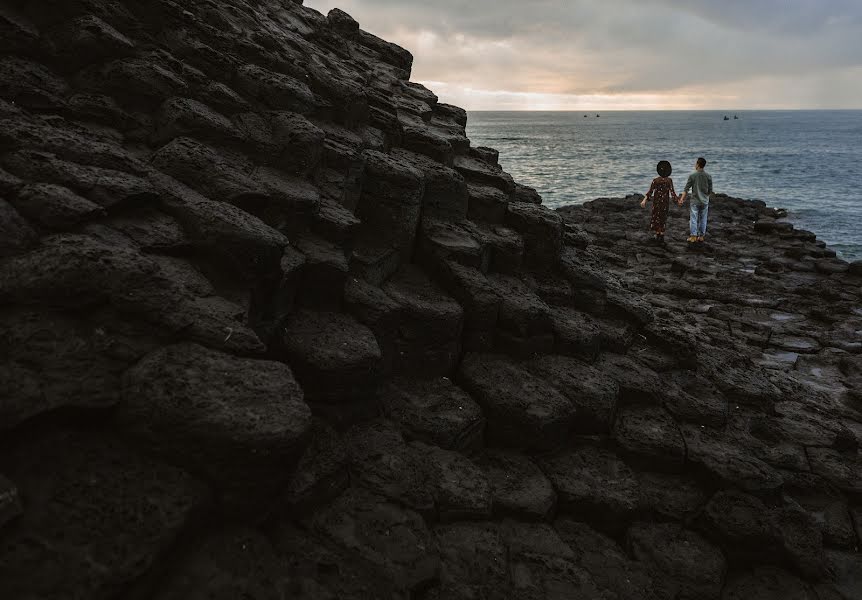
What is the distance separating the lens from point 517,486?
5770 millimetres

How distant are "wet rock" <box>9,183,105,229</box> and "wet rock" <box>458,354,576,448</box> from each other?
176 inches

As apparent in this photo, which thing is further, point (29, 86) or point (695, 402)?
point (695, 402)

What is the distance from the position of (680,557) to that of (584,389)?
2.12 meters

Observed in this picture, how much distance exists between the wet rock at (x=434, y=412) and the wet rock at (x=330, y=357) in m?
0.54

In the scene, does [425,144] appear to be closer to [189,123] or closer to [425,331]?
[425,331]

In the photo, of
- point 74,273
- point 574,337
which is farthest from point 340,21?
point 74,273

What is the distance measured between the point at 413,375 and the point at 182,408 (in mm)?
3360

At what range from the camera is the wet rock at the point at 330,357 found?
5.12 metres

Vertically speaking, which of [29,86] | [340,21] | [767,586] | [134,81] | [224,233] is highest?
[340,21]

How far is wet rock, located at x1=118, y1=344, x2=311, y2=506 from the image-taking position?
3527 mm

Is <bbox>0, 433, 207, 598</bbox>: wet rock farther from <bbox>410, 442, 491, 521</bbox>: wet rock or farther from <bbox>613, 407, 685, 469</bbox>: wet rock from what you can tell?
<bbox>613, 407, 685, 469</bbox>: wet rock

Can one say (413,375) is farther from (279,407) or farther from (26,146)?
(26,146)

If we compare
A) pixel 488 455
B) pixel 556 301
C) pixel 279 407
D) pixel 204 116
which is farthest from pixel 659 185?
pixel 279 407

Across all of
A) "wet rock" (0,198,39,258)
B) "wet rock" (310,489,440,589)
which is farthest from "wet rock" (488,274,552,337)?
"wet rock" (0,198,39,258)
